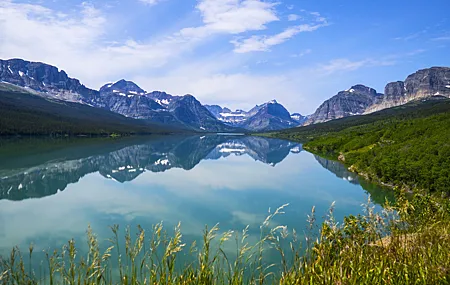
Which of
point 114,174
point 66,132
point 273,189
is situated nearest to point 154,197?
point 273,189

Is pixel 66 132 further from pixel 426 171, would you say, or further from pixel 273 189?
pixel 426 171

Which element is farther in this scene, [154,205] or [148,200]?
[148,200]

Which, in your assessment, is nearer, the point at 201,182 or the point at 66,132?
the point at 201,182

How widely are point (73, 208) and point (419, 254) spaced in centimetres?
3127

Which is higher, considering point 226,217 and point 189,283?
point 189,283

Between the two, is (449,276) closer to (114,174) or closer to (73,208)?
(73,208)

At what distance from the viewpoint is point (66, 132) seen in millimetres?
169375

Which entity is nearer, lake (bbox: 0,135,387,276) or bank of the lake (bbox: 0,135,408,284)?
bank of the lake (bbox: 0,135,408,284)

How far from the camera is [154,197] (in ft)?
118

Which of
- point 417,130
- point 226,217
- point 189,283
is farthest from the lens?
point 417,130

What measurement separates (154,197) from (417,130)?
5368cm

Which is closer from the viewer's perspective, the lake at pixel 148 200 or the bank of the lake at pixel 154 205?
the bank of the lake at pixel 154 205

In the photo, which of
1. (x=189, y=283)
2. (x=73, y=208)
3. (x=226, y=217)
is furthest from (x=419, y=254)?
(x=73, y=208)

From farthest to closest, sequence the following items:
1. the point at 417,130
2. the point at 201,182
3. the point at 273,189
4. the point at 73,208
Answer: the point at 417,130, the point at 201,182, the point at 273,189, the point at 73,208
